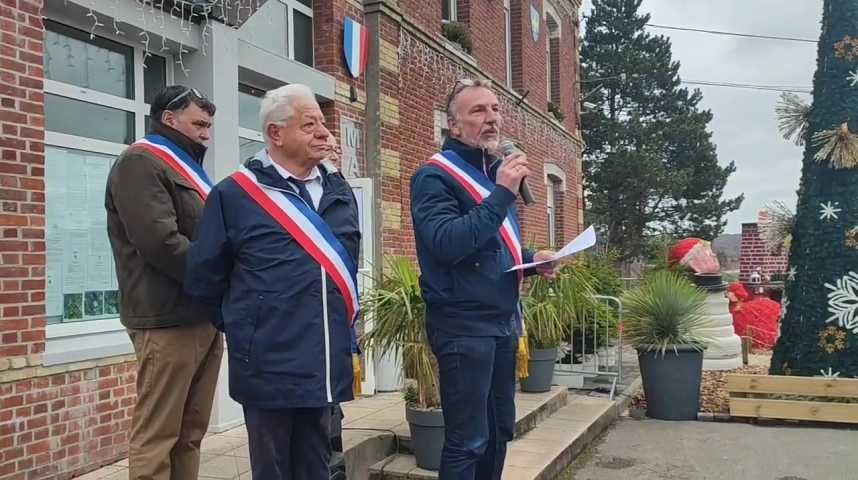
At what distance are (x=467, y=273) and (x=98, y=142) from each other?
274 cm

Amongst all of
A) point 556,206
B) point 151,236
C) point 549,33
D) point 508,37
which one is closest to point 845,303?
point 151,236

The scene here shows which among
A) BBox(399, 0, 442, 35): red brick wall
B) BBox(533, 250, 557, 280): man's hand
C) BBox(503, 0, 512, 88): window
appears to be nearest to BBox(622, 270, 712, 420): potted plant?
BBox(533, 250, 557, 280): man's hand

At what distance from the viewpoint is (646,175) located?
3497cm

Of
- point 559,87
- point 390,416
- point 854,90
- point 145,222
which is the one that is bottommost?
point 390,416

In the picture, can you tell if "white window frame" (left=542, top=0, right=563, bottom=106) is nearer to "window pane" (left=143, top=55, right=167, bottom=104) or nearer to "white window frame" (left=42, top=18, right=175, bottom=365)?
"window pane" (left=143, top=55, right=167, bottom=104)

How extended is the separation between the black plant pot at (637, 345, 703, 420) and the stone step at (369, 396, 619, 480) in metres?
0.42

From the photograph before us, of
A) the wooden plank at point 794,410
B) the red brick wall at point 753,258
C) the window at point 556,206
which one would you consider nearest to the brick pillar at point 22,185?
the wooden plank at point 794,410

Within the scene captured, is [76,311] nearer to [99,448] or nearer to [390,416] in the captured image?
[99,448]

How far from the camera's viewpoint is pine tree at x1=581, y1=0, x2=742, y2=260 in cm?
3603

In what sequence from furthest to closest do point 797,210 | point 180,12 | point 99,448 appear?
point 797,210 < point 180,12 < point 99,448

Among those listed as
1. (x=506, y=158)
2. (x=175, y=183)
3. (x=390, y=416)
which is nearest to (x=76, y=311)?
(x=175, y=183)

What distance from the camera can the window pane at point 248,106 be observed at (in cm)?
580

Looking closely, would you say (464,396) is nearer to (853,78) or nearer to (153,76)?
(153,76)

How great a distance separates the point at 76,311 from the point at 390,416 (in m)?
2.26
